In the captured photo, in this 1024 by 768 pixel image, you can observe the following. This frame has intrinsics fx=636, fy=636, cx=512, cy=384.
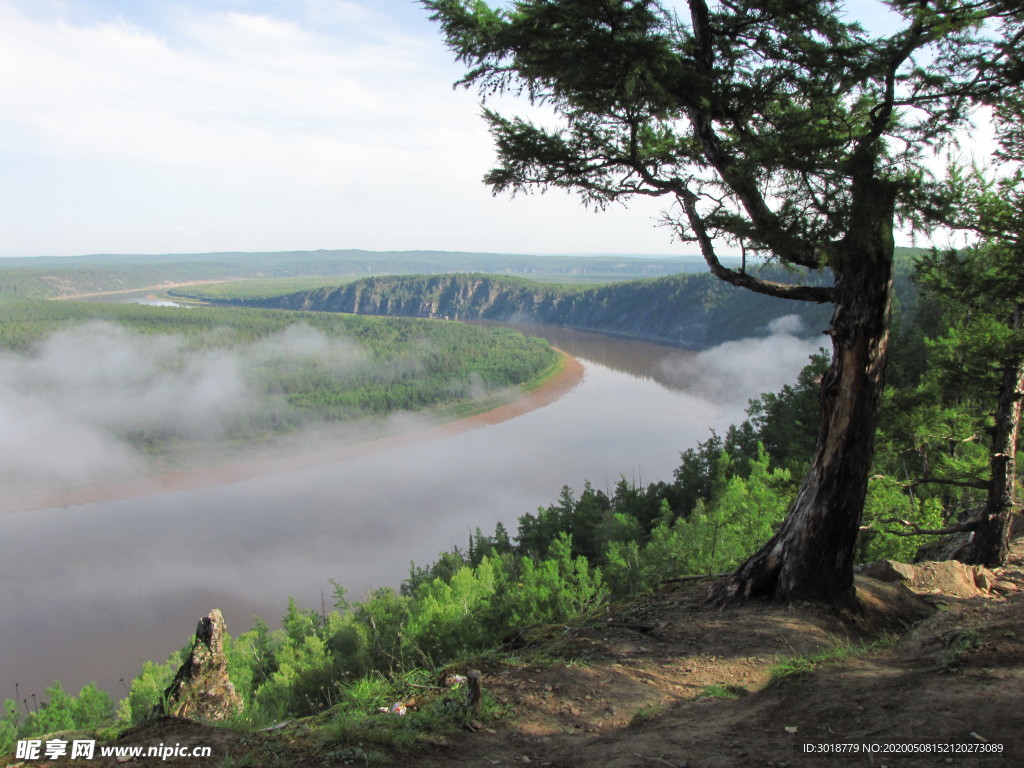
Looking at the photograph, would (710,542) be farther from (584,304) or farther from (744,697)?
(584,304)

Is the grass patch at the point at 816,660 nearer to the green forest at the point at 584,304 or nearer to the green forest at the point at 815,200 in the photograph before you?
the green forest at the point at 815,200

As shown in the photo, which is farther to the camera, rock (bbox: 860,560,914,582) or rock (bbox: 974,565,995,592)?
rock (bbox: 860,560,914,582)

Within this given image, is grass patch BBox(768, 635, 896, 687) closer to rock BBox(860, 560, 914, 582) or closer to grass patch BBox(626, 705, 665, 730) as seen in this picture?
grass patch BBox(626, 705, 665, 730)

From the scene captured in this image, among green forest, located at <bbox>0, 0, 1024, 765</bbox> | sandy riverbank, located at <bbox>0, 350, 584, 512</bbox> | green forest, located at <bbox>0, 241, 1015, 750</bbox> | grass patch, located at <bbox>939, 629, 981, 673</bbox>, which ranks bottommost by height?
sandy riverbank, located at <bbox>0, 350, 584, 512</bbox>

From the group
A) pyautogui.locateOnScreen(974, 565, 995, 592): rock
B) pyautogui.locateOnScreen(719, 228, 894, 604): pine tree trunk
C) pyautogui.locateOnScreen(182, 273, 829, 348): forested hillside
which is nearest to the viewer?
pyautogui.locateOnScreen(719, 228, 894, 604): pine tree trunk

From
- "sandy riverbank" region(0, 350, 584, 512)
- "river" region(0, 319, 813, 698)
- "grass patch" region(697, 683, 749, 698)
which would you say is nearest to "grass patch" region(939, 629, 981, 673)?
"grass patch" region(697, 683, 749, 698)

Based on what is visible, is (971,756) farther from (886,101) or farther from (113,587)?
(113,587)
